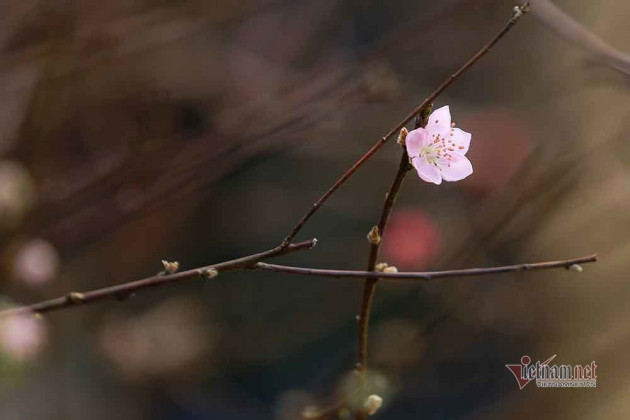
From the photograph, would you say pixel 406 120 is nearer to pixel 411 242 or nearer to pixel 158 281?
pixel 158 281

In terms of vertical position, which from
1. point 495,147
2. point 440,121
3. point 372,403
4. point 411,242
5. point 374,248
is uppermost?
point 495,147

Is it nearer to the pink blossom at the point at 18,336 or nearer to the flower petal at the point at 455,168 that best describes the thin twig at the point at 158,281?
the pink blossom at the point at 18,336

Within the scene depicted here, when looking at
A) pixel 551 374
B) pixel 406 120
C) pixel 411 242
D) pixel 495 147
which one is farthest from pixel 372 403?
pixel 495 147

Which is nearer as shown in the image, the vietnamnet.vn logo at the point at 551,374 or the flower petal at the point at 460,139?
the flower petal at the point at 460,139

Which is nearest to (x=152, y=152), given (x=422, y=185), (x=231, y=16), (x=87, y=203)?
(x=87, y=203)

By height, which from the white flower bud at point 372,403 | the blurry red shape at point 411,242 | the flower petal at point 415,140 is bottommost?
the white flower bud at point 372,403

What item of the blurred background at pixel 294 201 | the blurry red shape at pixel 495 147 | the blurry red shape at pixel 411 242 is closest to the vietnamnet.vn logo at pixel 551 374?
the blurred background at pixel 294 201

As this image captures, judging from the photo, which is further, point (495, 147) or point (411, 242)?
point (495, 147)
